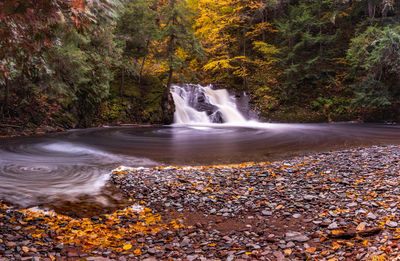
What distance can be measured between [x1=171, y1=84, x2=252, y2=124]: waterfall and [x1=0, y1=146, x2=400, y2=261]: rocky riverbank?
43.1ft

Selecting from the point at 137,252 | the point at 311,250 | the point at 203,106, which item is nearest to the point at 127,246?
the point at 137,252

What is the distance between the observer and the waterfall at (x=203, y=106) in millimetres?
18125

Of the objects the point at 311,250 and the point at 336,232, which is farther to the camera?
the point at 336,232

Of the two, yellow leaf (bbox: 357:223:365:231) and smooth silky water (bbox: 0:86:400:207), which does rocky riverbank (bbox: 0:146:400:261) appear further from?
smooth silky water (bbox: 0:86:400:207)

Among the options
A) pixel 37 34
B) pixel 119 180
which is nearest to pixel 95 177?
pixel 119 180

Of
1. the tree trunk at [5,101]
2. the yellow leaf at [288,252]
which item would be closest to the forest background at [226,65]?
the tree trunk at [5,101]

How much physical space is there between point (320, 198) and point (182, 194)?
7.31ft

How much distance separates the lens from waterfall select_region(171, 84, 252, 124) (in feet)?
59.5

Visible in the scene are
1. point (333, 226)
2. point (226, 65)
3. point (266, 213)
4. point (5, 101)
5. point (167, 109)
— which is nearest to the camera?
point (333, 226)

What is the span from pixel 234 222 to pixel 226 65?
17.3 metres

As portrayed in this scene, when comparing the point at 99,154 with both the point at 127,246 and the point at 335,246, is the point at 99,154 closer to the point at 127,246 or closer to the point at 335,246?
the point at 127,246

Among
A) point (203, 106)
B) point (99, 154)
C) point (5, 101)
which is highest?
point (203, 106)

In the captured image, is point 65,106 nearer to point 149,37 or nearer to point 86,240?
point 149,37

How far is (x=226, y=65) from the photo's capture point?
19484 mm
